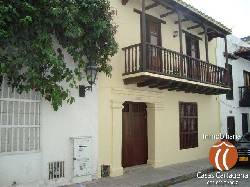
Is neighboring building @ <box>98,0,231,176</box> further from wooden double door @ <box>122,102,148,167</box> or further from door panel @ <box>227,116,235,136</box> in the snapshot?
door panel @ <box>227,116,235,136</box>

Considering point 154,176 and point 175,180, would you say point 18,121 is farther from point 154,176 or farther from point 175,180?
point 175,180

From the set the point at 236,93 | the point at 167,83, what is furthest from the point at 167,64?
the point at 236,93

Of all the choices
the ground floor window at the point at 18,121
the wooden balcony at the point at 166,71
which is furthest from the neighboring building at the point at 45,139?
the wooden balcony at the point at 166,71

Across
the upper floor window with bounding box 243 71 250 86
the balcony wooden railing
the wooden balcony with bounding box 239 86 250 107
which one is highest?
the upper floor window with bounding box 243 71 250 86

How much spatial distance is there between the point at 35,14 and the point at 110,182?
16.2 ft

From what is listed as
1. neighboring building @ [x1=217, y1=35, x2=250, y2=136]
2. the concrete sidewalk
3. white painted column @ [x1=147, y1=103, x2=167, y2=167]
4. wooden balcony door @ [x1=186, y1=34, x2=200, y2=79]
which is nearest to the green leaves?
the concrete sidewalk

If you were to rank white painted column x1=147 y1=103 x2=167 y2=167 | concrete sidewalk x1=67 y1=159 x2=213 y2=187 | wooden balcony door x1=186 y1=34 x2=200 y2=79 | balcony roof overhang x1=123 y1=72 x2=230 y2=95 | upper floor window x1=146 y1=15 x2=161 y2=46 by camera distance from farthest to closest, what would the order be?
wooden balcony door x1=186 y1=34 x2=200 y2=79 → upper floor window x1=146 y1=15 x2=161 y2=46 → white painted column x1=147 y1=103 x2=167 y2=167 → balcony roof overhang x1=123 y1=72 x2=230 y2=95 → concrete sidewalk x1=67 y1=159 x2=213 y2=187

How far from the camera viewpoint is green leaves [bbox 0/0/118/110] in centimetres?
718

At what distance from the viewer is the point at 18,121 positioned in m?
8.06

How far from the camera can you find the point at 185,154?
13.6 meters

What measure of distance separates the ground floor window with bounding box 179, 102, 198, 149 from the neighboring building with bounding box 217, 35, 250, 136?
2.87 meters

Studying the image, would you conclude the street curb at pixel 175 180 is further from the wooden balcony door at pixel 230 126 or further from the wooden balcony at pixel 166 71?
the wooden balcony door at pixel 230 126

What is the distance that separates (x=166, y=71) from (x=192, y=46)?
4.09 m

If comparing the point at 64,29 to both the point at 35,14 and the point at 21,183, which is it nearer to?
the point at 35,14
